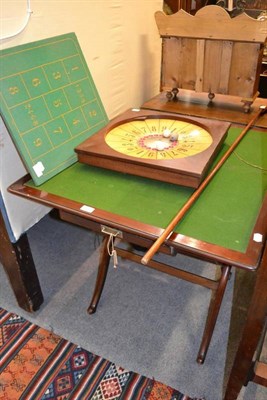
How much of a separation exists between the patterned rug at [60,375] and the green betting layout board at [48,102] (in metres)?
0.76

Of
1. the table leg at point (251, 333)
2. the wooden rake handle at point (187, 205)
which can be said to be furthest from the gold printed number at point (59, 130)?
the table leg at point (251, 333)

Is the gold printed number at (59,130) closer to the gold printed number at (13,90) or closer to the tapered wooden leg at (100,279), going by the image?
the gold printed number at (13,90)

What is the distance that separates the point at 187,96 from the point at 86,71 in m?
0.70

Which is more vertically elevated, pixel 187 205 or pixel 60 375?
pixel 187 205

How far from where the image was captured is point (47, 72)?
3.81 feet

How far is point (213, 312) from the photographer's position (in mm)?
1279

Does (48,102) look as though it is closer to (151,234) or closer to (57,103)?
(57,103)

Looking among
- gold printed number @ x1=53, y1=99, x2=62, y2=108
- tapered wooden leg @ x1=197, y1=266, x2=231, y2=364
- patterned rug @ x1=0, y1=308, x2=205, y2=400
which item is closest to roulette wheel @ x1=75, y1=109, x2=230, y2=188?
gold printed number @ x1=53, y1=99, x2=62, y2=108

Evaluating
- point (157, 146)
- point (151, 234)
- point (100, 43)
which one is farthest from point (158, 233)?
point (100, 43)

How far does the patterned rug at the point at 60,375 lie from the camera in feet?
4.08

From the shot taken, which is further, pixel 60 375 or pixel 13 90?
pixel 60 375

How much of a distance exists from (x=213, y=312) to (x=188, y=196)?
54cm

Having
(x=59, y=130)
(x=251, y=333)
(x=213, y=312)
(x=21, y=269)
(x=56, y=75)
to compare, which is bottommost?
(x=213, y=312)

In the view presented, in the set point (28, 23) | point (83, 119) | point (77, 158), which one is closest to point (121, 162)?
point (77, 158)
